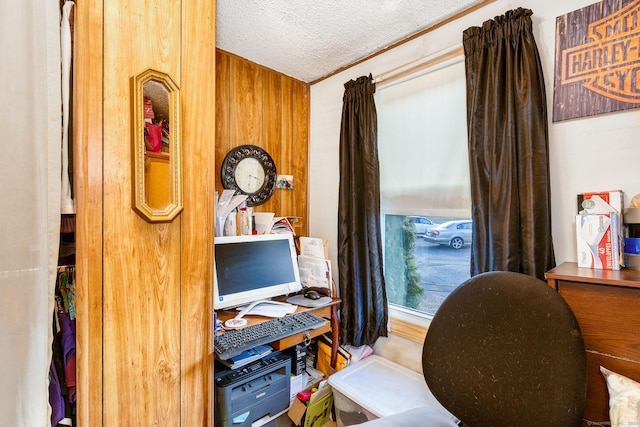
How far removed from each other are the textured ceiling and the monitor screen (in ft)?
4.14

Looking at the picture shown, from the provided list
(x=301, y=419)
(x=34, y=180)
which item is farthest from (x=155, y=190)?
(x=301, y=419)

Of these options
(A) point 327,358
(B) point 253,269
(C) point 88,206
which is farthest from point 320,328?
(C) point 88,206

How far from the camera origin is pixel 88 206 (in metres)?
1.05

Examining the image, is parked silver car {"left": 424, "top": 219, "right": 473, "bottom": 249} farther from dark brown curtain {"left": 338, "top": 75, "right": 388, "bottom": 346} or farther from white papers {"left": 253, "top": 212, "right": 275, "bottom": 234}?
white papers {"left": 253, "top": 212, "right": 275, "bottom": 234}

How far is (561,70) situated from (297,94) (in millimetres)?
1751

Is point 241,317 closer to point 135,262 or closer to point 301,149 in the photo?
point 135,262

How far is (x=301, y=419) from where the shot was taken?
5.51 feet

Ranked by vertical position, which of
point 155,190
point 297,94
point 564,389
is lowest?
point 564,389

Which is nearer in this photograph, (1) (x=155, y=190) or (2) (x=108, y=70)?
(2) (x=108, y=70)

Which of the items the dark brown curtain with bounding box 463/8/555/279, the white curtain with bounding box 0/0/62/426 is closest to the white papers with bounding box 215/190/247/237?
the white curtain with bounding box 0/0/62/426

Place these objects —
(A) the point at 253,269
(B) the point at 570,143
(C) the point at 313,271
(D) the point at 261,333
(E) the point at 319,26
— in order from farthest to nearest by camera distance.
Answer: (C) the point at 313,271
(A) the point at 253,269
(E) the point at 319,26
(D) the point at 261,333
(B) the point at 570,143

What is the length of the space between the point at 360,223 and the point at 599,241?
1.18 meters

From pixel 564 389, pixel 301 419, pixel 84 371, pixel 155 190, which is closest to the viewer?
pixel 564 389

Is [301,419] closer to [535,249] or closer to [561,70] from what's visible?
[535,249]
